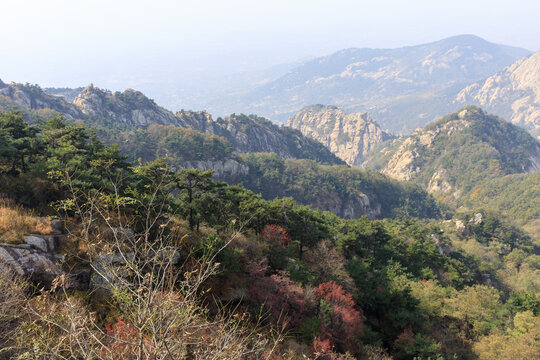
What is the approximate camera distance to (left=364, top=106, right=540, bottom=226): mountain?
450ft

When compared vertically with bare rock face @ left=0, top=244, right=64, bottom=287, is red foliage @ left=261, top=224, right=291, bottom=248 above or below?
below

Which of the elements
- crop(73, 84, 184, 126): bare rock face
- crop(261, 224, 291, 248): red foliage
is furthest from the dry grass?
crop(73, 84, 184, 126): bare rock face

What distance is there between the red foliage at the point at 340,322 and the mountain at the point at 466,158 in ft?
417

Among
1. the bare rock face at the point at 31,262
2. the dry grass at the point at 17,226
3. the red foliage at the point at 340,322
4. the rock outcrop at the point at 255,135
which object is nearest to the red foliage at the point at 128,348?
the bare rock face at the point at 31,262

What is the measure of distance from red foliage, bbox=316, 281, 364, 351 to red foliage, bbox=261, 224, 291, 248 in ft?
20.6

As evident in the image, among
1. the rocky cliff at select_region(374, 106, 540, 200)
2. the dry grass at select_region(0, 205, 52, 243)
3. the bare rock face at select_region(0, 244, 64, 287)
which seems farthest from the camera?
the rocky cliff at select_region(374, 106, 540, 200)

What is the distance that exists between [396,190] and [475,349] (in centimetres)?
11011

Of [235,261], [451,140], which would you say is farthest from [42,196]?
[451,140]

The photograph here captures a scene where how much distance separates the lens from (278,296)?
18812 millimetres

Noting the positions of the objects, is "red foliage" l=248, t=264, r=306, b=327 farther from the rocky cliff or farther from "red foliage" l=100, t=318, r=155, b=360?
the rocky cliff

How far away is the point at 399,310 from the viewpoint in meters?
25.0

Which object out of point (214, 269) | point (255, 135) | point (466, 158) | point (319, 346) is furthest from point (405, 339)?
point (466, 158)

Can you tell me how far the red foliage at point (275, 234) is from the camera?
25938 mm

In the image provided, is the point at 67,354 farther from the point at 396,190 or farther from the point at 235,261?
the point at 396,190
